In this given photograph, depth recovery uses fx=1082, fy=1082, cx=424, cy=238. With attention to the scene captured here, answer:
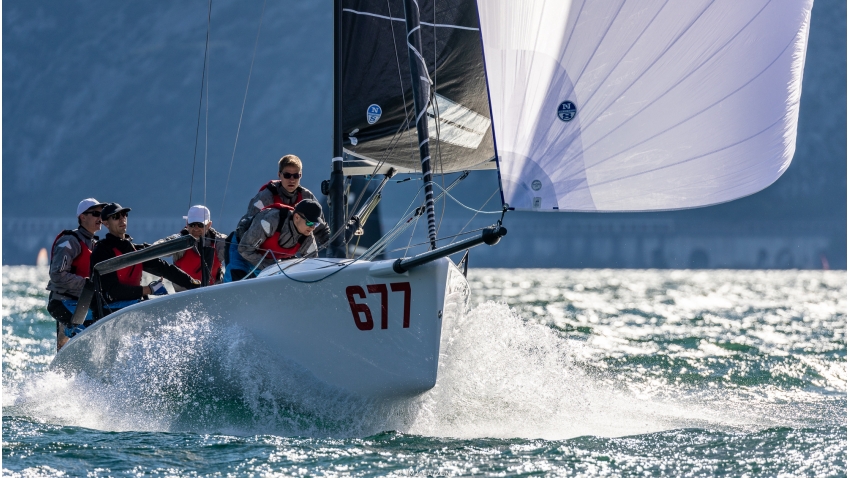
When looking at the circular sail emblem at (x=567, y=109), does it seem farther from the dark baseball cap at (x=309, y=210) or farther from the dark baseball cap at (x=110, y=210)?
the dark baseball cap at (x=110, y=210)

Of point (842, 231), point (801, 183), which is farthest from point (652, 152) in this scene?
point (801, 183)

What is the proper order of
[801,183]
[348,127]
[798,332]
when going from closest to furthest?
[348,127] < [798,332] < [801,183]

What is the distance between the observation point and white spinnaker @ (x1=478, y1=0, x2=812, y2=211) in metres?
4.66

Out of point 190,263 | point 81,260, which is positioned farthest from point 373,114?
point 81,260

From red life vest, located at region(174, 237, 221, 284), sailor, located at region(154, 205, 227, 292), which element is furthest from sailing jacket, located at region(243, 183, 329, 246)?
red life vest, located at region(174, 237, 221, 284)

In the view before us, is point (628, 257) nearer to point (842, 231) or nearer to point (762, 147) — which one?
point (842, 231)

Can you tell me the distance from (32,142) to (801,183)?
71211 mm

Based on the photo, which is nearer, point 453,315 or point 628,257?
point 453,315

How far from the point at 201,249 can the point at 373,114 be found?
1.25 metres

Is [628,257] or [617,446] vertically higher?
[628,257]

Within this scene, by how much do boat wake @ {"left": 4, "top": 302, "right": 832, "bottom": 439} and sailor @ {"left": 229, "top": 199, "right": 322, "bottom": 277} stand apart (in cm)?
50

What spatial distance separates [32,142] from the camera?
102 m

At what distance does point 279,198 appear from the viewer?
18.0 feet

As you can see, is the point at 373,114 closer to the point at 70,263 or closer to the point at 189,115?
the point at 70,263
